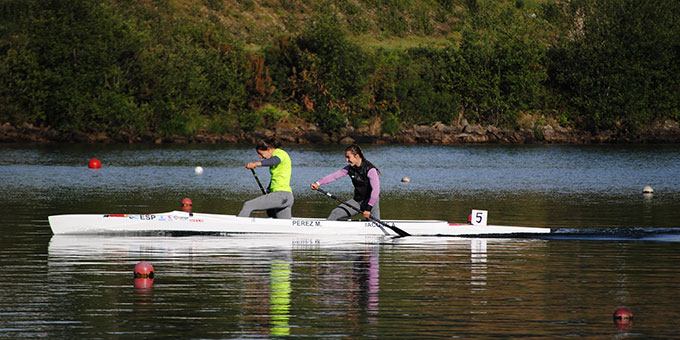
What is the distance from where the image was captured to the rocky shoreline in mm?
86500

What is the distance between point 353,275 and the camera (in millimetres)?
16094

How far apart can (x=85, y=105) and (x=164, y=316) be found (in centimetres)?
7049

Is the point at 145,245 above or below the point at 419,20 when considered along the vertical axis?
below

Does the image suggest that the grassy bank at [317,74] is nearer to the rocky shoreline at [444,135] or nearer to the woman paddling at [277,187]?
the rocky shoreline at [444,135]

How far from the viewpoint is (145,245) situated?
20.0 metres

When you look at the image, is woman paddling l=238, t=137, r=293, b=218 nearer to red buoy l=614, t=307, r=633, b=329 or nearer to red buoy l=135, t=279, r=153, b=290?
red buoy l=135, t=279, r=153, b=290

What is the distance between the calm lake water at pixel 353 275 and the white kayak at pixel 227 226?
0.77 ft

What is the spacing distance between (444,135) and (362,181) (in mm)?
67928

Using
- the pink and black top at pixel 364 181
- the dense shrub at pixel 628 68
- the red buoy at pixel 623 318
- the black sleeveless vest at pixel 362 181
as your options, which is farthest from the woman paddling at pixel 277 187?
the dense shrub at pixel 628 68

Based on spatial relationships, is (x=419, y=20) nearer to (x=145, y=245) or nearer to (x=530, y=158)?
(x=530, y=158)

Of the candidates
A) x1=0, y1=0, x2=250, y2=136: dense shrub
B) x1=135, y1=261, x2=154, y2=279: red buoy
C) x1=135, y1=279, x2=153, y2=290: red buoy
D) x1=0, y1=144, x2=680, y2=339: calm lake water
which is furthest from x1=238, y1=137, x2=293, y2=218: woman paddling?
x1=0, y1=0, x2=250, y2=136: dense shrub

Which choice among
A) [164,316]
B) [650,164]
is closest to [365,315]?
[164,316]

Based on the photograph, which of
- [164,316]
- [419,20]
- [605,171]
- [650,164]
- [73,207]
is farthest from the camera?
[419,20]

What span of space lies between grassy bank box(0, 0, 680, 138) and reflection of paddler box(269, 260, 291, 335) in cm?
6542
